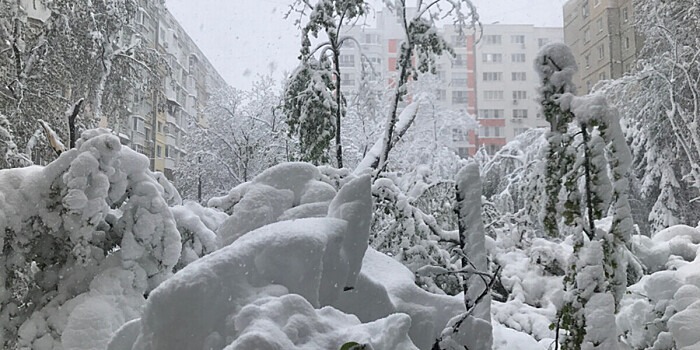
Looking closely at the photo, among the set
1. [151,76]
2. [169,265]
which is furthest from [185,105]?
[169,265]

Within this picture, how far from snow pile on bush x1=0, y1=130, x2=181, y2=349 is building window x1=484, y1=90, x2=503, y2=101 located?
91.0 ft

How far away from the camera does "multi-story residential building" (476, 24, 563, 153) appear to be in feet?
87.7

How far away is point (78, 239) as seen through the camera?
6.33 ft

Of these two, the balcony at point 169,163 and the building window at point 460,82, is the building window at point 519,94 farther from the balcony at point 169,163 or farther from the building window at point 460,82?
the balcony at point 169,163

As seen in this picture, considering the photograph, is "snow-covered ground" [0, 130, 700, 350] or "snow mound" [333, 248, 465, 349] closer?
"snow-covered ground" [0, 130, 700, 350]

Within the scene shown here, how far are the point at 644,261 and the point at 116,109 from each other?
28.4 ft

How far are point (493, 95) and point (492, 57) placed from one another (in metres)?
2.39

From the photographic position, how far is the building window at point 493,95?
28.9 m

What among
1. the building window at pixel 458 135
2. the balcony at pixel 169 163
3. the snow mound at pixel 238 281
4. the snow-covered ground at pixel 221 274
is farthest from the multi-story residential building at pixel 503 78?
the snow mound at pixel 238 281

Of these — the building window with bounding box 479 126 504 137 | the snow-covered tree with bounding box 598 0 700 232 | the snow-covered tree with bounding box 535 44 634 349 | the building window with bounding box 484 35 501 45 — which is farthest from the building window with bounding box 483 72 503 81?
the snow-covered tree with bounding box 535 44 634 349

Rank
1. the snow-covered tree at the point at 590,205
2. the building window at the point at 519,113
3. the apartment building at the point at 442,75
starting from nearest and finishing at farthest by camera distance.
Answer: the snow-covered tree at the point at 590,205 < the apartment building at the point at 442,75 < the building window at the point at 519,113

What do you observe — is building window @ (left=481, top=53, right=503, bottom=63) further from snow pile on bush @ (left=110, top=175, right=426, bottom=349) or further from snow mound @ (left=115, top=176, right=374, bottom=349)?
snow pile on bush @ (left=110, top=175, right=426, bottom=349)

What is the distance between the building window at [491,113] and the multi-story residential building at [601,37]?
9.35 metres

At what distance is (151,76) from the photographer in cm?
1062
